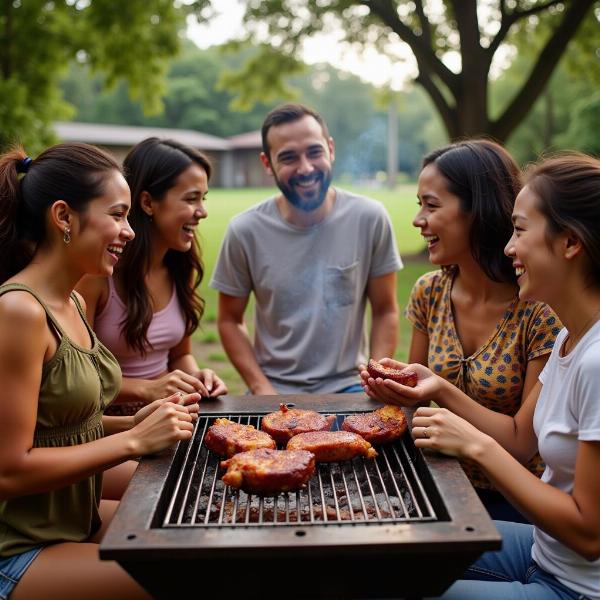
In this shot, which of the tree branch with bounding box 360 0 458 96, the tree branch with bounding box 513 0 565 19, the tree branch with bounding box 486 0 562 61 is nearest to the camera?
the tree branch with bounding box 513 0 565 19

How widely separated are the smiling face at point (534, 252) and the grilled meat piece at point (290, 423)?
98 cm

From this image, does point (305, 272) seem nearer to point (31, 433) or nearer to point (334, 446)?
point (334, 446)

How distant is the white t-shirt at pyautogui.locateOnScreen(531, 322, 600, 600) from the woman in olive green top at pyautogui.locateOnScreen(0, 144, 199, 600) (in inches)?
52.9

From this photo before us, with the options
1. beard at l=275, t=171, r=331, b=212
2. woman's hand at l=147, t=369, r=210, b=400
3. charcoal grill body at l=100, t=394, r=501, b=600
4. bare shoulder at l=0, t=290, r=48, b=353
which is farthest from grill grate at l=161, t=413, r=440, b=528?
beard at l=275, t=171, r=331, b=212

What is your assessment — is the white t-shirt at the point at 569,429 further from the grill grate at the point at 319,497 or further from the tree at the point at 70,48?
the tree at the point at 70,48

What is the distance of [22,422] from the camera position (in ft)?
7.85

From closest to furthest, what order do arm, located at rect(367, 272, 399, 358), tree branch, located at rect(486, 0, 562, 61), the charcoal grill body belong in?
the charcoal grill body
arm, located at rect(367, 272, 399, 358)
tree branch, located at rect(486, 0, 562, 61)

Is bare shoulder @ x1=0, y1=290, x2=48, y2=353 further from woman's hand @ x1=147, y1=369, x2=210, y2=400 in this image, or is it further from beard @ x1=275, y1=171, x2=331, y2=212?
beard @ x1=275, y1=171, x2=331, y2=212

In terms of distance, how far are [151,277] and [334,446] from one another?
193 centimetres

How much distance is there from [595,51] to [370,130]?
291ft

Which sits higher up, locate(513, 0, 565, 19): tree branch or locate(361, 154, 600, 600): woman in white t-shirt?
locate(513, 0, 565, 19): tree branch

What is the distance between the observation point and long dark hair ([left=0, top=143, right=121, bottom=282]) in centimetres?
270

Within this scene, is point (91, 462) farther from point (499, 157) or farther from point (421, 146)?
point (421, 146)

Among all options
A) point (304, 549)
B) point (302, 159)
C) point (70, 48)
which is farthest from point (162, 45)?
point (304, 549)
